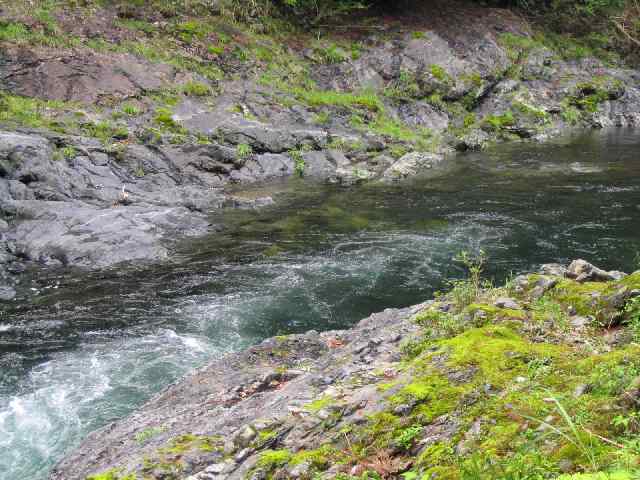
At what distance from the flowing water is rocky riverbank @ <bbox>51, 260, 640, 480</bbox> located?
1.18 m

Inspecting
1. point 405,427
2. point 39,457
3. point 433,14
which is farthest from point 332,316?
point 433,14

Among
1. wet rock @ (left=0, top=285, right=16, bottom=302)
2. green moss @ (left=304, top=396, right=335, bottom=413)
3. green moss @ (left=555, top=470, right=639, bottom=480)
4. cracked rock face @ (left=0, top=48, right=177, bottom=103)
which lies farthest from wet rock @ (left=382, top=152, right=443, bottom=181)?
green moss @ (left=555, top=470, right=639, bottom=480)

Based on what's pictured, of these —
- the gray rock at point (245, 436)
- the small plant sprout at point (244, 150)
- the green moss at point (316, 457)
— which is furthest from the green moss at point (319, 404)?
the small plant sprout at point (244, 150)

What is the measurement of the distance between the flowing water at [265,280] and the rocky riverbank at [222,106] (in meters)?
1.56

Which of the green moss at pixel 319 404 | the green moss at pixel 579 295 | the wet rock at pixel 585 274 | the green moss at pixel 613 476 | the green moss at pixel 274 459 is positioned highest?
the green moss at pixel 613 476

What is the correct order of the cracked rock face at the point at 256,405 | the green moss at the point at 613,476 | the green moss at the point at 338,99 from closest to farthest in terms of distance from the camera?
the green moss at the point at 613,476 < the cracked rock face at the point at 256,405 < the green moss at the point at 338,99

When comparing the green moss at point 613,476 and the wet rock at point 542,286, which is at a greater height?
the green moss at point 613,476

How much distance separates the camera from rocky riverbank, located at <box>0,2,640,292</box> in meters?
15.9

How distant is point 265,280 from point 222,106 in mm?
14254

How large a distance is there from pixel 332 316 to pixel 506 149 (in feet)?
62.0

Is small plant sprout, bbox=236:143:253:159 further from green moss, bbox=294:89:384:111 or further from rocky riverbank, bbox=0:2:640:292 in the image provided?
green moss, bbox=294:89:384:111

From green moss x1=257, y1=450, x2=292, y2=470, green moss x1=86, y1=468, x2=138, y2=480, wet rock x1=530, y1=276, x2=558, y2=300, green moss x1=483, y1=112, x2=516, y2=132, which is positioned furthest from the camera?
green moss x1=483, y1=112, x2=516, y2=132

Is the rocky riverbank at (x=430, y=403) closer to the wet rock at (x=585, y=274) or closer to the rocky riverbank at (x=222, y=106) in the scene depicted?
the wet rock at (x=585, y=274)

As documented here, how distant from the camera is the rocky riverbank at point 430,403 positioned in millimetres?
3248
